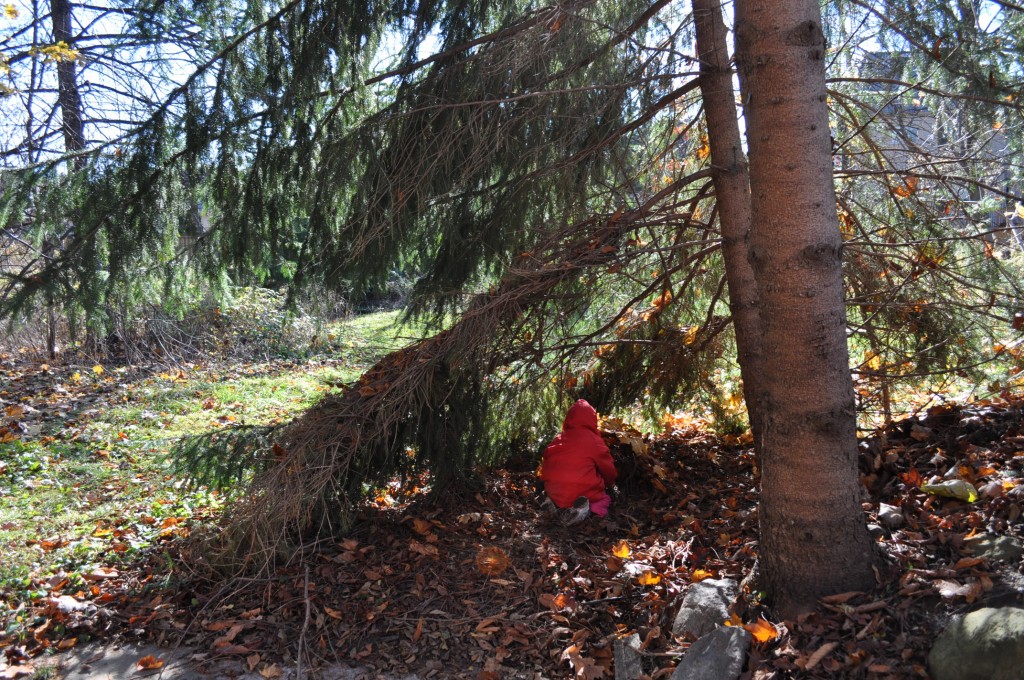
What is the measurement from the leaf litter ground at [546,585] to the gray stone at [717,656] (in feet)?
0.22

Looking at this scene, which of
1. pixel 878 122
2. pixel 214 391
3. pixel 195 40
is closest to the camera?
pixel 878 122

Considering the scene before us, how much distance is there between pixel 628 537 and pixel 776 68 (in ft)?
9.83

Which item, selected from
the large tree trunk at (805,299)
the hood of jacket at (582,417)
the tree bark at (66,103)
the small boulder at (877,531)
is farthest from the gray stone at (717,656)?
the tree bark at (66,103)

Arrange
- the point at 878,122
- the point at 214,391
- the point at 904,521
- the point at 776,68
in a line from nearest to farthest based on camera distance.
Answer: the point at 776,68 → the point at 904,521 → the point at 878,122 → the point at 214,391

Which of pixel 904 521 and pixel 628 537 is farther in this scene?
pixel 628 537

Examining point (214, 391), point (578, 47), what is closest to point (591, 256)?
point (578, 47)

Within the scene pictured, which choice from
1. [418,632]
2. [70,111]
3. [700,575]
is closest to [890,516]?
[700,575]

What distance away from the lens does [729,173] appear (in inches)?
185

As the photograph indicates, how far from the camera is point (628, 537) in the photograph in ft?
16.3

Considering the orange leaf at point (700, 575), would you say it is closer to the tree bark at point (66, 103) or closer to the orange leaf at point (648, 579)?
the orange leaf at point (648, 579)

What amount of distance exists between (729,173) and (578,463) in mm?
2131

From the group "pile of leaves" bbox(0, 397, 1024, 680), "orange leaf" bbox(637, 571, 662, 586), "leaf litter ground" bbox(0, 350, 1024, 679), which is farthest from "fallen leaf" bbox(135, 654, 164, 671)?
"orange leaf" bbox(637, 571, 662, 586)

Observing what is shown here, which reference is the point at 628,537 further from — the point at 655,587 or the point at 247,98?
the point at 247,98

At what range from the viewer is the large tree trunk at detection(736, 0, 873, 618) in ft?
11.3
